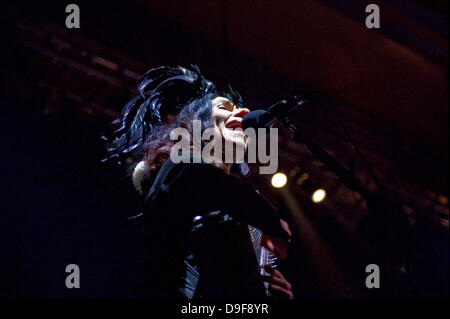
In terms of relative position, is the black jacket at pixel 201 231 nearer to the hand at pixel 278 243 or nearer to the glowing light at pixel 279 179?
the hand at pixel 278 243

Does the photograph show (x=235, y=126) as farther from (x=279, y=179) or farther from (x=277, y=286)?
(x=279, y=179)

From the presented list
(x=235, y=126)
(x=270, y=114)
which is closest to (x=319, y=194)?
(x=235, y=126)

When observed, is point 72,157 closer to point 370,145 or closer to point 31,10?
point 31,10

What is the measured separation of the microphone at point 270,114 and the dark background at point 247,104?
922 mm

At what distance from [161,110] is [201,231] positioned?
0.89 meters

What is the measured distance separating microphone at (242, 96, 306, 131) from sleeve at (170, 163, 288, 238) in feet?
1.11

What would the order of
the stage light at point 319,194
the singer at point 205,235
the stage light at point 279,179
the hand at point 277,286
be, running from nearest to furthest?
the singer at point 205,235, the hand at point 277,286, the stage light at point 279,179, the stage light at point 319,194

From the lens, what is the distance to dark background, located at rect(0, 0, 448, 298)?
341 centimetres

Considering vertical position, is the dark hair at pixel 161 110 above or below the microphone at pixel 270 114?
above

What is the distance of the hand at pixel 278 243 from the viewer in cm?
178

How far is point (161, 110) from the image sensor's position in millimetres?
2330

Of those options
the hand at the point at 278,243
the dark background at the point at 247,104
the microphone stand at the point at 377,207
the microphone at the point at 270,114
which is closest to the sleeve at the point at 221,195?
the hand at the point at 278,243
